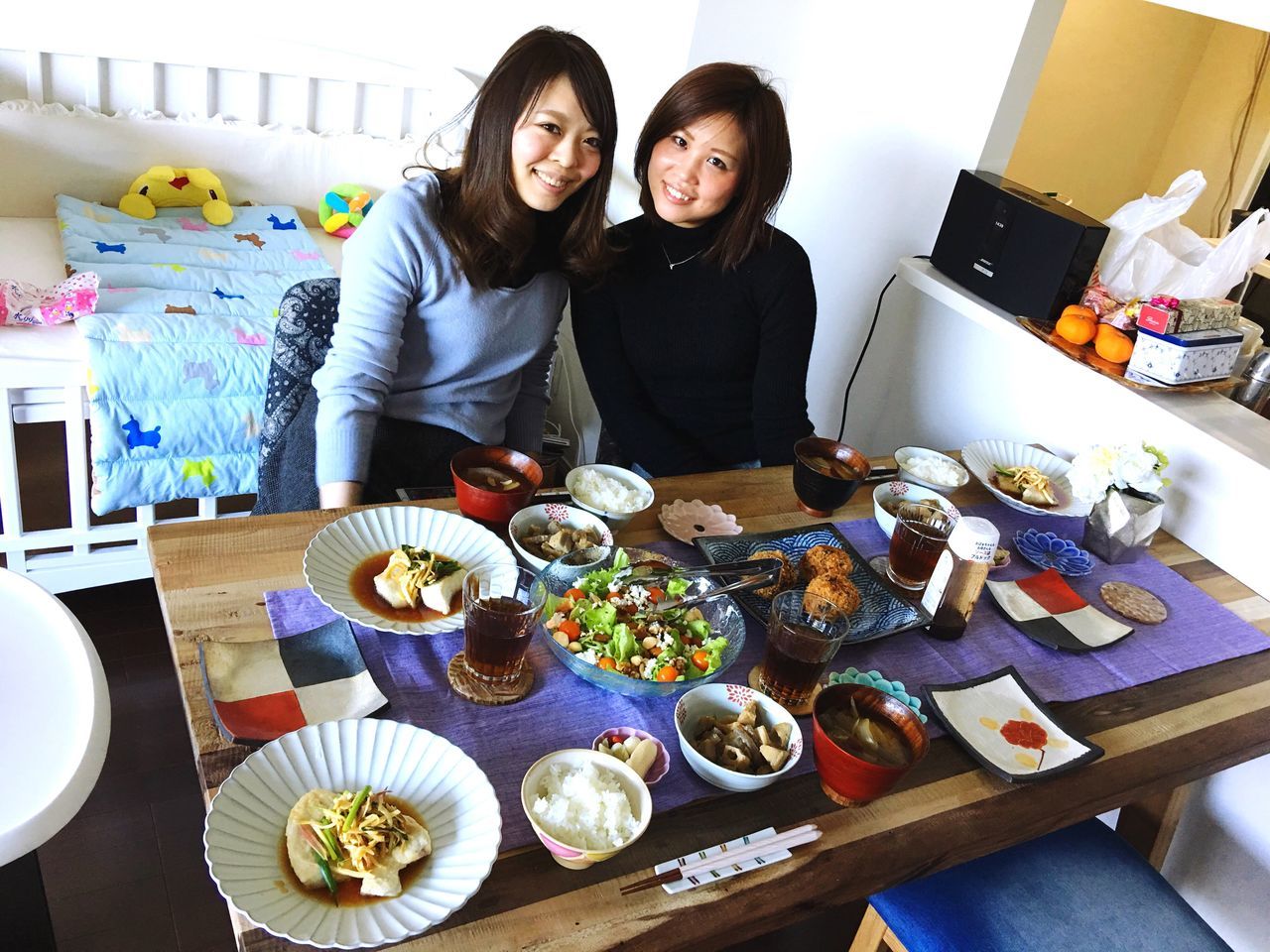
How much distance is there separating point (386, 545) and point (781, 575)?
1.69ft

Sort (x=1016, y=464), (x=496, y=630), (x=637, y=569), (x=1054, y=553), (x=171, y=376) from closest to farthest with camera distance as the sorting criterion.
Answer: (x=496, y=630), (x=637, y=569), (x=1054, y=553), (x=1016, y=464), (x=171, y=376)

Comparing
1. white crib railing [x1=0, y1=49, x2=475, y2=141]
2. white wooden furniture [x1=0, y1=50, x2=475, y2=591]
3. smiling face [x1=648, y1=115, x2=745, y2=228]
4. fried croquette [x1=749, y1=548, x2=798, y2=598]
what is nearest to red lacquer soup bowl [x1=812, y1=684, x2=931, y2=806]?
fried croquette [x1=749, y1=548, x2=798, y2=598]

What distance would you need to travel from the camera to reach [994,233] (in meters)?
1.93

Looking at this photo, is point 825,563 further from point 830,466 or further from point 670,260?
point 670,260

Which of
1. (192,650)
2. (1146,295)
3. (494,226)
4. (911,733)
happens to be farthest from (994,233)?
(192,650)

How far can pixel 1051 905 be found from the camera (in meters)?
1.31

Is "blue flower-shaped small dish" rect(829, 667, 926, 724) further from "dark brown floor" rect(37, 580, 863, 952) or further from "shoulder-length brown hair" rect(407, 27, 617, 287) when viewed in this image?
"shoulder-length brown hair" rect(407, 27, 617, 287)

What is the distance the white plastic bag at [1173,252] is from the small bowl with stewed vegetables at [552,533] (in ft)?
3.78

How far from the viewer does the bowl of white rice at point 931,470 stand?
5.42ft

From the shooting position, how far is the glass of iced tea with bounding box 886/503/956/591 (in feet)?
4.45

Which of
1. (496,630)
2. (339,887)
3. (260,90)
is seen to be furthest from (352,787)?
(260,90)

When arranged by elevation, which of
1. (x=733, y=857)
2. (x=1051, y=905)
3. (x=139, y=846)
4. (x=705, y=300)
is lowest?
(x=139, y=846)

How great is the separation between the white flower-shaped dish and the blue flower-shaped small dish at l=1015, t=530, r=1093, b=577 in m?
0.46

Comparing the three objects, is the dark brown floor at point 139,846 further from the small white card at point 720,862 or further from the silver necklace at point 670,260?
the silver necklace at point 670,260
